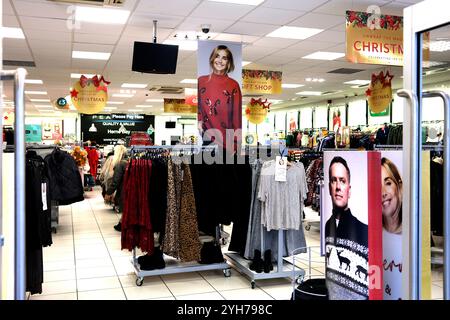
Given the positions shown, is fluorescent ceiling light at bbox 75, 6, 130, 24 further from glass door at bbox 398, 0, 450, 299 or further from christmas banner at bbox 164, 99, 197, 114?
christmas banner at bbox 164, 99, 197, 114

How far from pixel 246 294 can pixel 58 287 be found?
200cm

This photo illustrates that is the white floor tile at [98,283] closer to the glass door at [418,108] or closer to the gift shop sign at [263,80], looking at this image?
the glass door at [418,108]

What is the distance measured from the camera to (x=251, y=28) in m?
7.59

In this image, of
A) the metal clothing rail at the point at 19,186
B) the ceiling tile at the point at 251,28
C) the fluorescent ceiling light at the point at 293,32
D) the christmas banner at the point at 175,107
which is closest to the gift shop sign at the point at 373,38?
the fluorescent ceiling light at the point at 293,32

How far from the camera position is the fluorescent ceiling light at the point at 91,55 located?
975 cm

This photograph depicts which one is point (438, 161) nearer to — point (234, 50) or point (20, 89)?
point (20, 89)

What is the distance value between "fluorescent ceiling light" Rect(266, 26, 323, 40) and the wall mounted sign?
6.11ft


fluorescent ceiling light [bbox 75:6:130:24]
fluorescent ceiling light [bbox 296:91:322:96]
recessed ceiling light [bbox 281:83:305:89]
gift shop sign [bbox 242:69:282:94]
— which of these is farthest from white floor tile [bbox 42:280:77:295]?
fluorescent ceiling light [bbox 296:91:322:96]

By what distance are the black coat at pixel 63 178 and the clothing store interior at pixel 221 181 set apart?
17mm

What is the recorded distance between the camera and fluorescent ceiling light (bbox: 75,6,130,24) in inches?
262

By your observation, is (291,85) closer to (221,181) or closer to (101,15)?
(101,15)

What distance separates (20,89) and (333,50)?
8.69m
